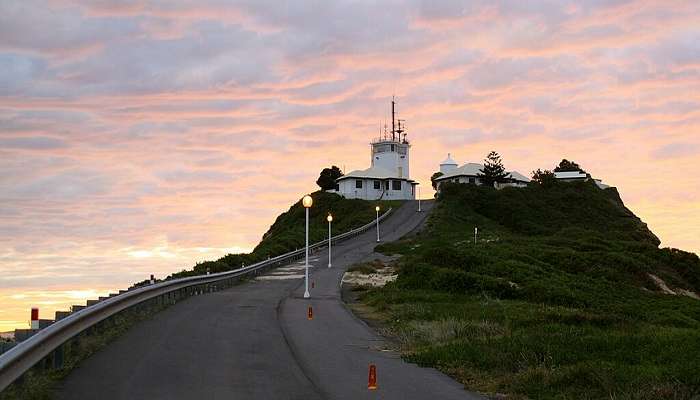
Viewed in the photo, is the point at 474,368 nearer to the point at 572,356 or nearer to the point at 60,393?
the point at 572,356

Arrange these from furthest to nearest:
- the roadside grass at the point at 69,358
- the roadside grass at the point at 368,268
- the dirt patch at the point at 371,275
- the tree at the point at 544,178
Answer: the tree at the point at 544,178, the roadside grass at the point at 368,268, the dirt patch at the point at 371,275, the roadside grass at the point at 69,358

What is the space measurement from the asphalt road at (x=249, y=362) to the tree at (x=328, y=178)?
11144cm

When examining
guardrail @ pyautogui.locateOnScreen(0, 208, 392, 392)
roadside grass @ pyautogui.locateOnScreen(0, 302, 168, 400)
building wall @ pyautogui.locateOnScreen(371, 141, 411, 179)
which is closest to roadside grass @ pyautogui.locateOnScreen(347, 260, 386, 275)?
guardrail @ pyautogui.locateOnScreen(0, 208, 392, 392)

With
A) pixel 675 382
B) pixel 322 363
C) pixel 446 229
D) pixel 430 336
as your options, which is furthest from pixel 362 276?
pixel 446 229

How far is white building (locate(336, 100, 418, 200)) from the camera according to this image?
117625mm

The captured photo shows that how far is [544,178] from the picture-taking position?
386 feet

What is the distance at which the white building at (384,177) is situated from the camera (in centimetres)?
11762

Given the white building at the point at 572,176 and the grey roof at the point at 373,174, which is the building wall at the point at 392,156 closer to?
the grey roof at the point at 373,174

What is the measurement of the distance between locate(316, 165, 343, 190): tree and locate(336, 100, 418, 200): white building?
1003cm

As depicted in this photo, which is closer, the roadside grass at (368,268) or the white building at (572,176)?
the roadside grass at (368,268)

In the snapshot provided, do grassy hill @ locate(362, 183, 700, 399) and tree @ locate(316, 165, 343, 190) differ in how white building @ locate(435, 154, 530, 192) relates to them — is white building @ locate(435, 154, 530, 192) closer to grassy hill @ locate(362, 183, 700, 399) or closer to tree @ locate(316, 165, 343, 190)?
tree @ locate(316, 165, 343, 190)

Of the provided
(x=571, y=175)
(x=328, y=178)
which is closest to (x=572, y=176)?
(x=571, y=175)

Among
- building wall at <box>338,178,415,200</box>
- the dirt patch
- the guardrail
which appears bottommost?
the guardrail

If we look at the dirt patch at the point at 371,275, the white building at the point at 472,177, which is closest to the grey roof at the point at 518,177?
the white building at the point at 472,177
